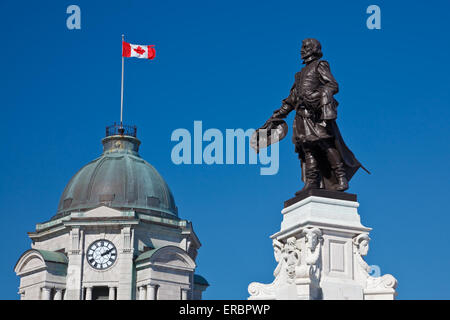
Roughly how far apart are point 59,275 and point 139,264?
6.55 m

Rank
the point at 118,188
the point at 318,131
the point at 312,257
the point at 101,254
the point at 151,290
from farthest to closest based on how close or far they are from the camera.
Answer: the point at 118,188
the point at 101,254
the point at 151,290
the point at 318,131
the point at 312,257

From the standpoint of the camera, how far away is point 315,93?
18516mm

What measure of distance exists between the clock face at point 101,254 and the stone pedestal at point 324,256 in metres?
61.9

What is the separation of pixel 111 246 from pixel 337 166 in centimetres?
6212

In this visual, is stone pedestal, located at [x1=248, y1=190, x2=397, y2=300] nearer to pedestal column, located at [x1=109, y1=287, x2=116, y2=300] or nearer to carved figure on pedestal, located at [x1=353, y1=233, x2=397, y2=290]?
carved figure on pedestal, located at [x1=353, y1=233, x2=397, y2=290]

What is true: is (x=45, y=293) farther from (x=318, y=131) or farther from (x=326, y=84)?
(x=326, y=84)

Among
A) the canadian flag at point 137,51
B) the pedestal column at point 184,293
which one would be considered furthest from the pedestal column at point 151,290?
the canadian flag at point 137,51

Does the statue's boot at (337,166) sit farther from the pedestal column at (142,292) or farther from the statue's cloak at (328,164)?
the pedestal column at (142,292)

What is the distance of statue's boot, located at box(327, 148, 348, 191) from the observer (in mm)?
18500

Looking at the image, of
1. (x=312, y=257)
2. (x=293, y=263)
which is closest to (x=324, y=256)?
(x=312, y=257)

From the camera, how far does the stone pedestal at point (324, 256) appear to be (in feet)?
56.2

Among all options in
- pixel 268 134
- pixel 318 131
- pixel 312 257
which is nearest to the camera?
pixel 312 257

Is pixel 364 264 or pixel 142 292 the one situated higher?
pixel 142 292

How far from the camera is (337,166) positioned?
18.6 meters
